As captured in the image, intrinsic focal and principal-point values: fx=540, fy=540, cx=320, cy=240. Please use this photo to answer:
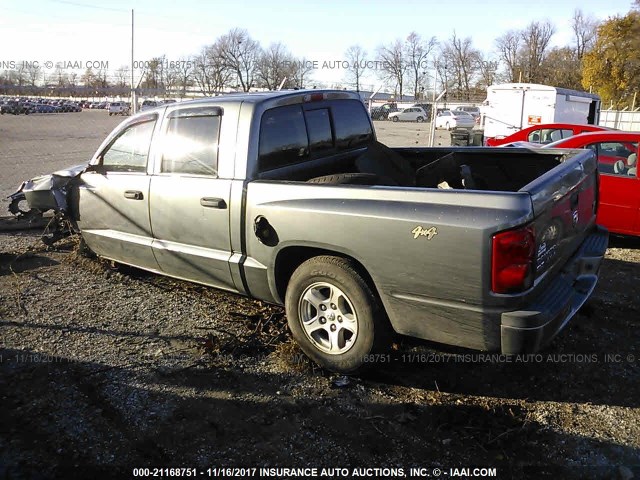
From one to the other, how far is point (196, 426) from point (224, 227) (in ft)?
4.92

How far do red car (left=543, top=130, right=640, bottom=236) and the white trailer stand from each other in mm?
12370

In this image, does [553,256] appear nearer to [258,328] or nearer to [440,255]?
[440,255]

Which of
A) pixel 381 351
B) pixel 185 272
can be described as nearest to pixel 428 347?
pixel 381 351

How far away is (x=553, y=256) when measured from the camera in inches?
131

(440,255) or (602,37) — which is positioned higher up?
(602,37)

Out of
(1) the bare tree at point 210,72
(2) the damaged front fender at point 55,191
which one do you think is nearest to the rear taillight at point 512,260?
(2) the damaged front fender at point 55,191

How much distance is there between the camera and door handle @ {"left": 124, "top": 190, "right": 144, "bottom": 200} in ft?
15.6

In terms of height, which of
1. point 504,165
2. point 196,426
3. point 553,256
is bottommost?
point 196,426

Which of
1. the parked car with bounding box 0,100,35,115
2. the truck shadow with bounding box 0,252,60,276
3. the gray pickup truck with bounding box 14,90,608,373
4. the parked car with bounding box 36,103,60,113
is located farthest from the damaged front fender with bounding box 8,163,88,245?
the parked car with bounding box 36,103,60,113

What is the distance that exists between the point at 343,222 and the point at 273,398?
1.22m

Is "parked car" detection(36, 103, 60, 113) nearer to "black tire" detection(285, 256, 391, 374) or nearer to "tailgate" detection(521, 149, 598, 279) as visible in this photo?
"black tire" detection(285, 256, 391, 374)

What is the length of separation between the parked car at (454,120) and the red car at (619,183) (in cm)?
2989

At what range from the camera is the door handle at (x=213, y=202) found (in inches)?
159

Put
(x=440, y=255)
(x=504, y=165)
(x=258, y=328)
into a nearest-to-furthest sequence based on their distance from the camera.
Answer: (x=440, y=255) → (x=258, y=328) → (x=504, y=165)
